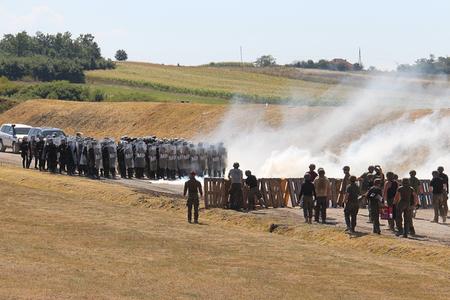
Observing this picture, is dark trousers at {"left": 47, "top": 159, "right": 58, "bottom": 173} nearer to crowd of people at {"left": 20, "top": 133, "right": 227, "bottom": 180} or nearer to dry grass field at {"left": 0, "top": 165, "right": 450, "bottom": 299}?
crowd of people at {"left": 20, "top": 133, "right": 227, "bottom": 180}

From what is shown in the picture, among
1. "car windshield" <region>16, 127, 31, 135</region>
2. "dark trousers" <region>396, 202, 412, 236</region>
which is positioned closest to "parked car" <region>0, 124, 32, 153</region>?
"car windshield" <region>16, 127, 31, 135</region>

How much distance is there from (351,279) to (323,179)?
7.72 metres

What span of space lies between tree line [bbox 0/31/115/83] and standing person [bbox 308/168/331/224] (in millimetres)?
90477

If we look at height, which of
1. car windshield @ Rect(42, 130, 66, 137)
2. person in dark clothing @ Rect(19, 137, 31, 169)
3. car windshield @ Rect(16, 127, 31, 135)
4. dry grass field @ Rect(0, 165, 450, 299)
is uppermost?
car windshield @ Rect(16, 127, 31, 135)

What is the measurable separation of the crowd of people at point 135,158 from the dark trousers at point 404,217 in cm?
1720

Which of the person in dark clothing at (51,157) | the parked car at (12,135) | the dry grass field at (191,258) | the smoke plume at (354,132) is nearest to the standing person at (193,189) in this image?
the dry grass field at (191,258)

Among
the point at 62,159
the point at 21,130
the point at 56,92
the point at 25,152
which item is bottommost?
the point at 62,159

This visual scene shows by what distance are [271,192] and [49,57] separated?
115 m

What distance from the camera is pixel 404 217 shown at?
88.0ft

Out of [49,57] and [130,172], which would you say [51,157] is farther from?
[49,57]

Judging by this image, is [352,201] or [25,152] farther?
[25,152]

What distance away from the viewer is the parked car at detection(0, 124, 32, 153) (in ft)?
186

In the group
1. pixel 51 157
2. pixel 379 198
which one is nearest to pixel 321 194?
pixel 379 198

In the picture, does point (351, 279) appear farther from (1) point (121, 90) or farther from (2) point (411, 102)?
(1) point (121, 90)
